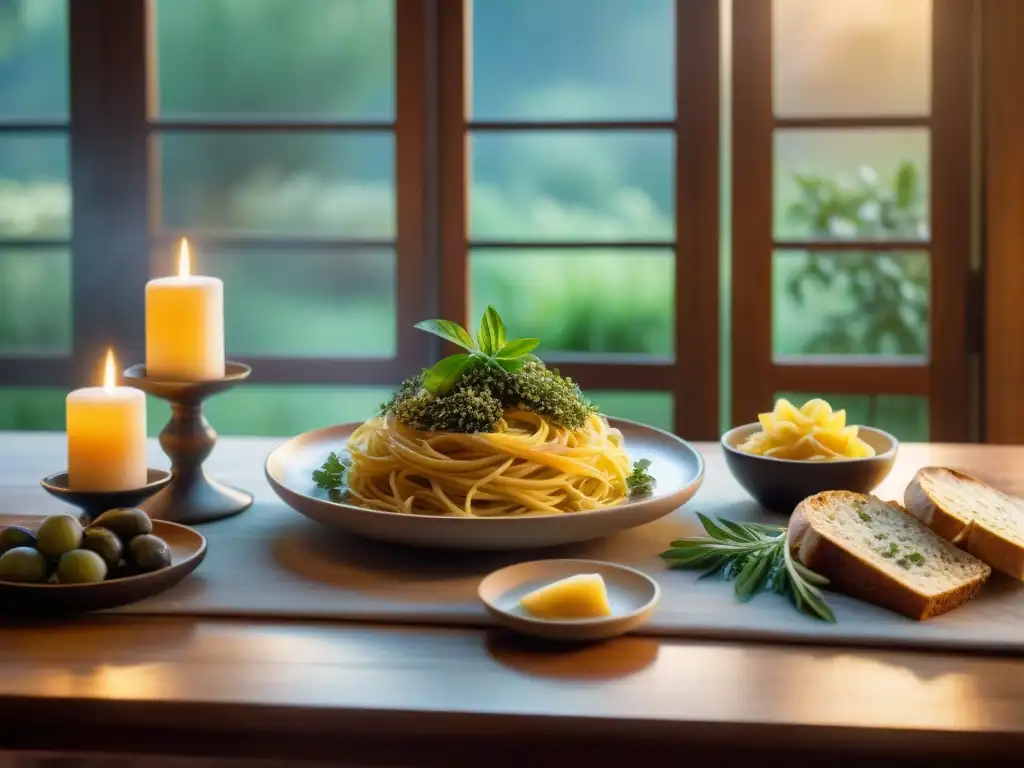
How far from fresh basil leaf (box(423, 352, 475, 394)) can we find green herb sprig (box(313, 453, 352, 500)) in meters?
0.15

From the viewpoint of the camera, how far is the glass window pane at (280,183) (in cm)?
337

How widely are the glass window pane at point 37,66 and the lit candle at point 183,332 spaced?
210 cm

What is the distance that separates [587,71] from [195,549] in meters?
2.32

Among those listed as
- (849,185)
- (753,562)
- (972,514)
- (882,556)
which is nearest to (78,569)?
(753,562)

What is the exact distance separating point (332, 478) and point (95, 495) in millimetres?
276

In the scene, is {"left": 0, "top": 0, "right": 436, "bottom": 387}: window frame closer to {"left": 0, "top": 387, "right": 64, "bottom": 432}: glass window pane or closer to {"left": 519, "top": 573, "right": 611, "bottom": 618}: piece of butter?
{"left": 0, "top": 387, "right": 64, "bottom": 432}: glass window pane

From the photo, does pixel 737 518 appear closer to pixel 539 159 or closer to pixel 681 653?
pixel 681 653

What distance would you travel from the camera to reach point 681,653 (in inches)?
43.9

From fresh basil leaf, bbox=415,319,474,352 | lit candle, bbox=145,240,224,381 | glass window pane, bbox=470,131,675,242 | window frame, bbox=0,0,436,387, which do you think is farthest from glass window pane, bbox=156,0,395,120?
fresh basil leaf, bbox=415,319,474,352

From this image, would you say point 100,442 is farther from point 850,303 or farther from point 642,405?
point 850,303

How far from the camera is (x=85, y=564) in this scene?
120 cm

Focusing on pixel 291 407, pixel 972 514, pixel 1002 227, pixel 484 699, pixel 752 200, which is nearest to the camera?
pixel 484 699

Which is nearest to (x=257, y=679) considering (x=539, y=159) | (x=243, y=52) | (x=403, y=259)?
(x=403, y=259)

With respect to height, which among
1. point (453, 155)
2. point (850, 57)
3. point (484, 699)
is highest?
point (850, 57)
